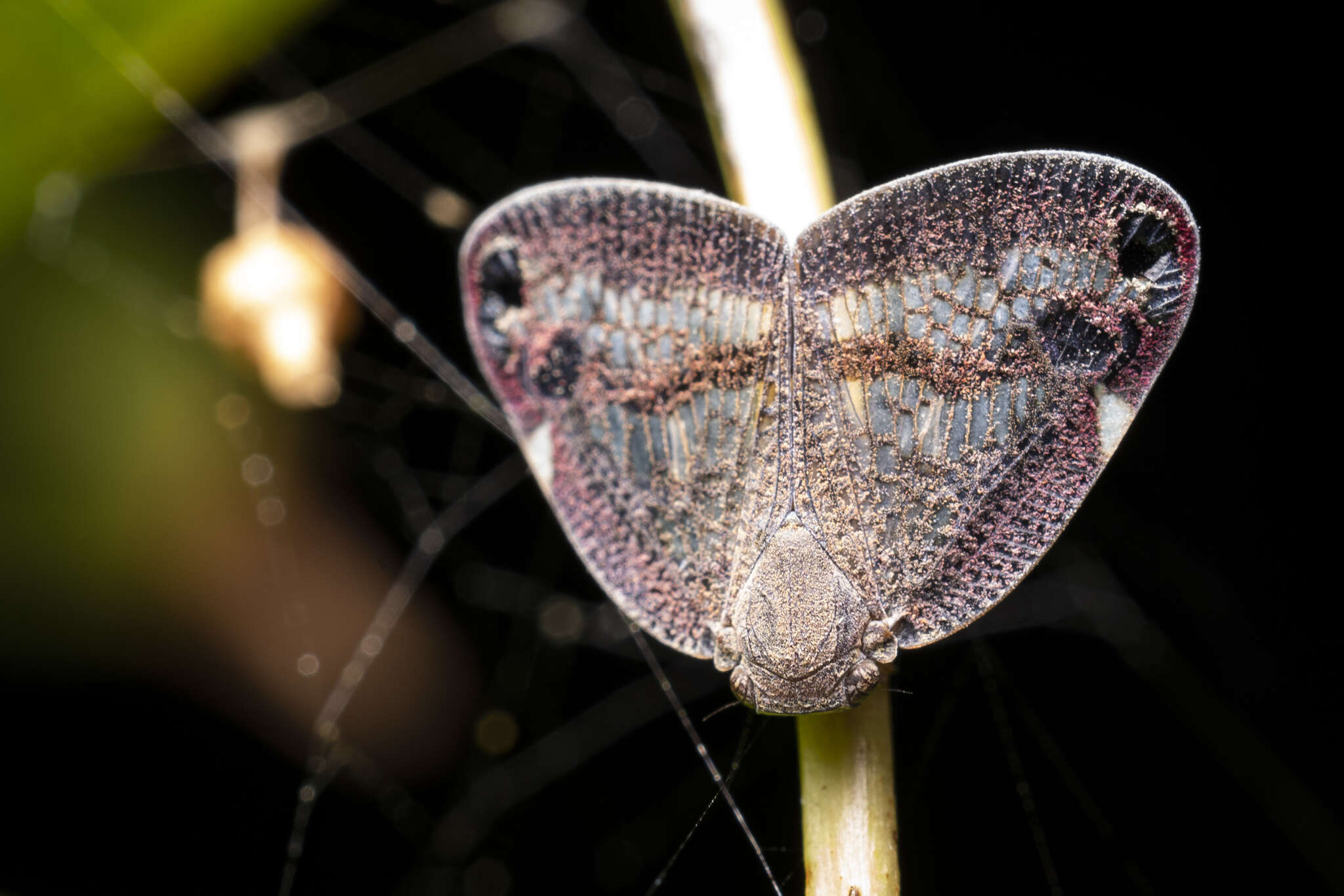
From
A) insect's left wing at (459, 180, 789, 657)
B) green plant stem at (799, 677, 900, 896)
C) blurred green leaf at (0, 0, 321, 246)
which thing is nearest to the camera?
green plant stem at (799, 677, 900, 896)

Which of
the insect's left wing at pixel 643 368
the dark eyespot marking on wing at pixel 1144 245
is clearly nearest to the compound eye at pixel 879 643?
the insect's left wing at pixel 643 368

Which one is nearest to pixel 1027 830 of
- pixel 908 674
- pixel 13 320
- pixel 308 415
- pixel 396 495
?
pixel 908 674

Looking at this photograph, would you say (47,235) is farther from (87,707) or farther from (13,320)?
(87,707)

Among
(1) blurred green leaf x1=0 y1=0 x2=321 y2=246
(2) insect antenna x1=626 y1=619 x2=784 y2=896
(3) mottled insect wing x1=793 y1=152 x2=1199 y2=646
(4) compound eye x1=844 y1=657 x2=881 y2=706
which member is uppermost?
(1) blurred green leaf x1=0 y1=0 x2=321 y2=246

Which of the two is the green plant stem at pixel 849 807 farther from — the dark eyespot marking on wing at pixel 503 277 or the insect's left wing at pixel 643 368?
the dark eyespot marking on wing at pixel 503 277

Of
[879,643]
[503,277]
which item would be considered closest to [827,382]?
[879,643]

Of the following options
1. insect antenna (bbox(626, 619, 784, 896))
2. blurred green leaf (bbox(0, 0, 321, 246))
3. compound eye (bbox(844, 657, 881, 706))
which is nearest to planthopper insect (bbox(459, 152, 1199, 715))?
compound eye (bbox(844, 657, 881, 706))

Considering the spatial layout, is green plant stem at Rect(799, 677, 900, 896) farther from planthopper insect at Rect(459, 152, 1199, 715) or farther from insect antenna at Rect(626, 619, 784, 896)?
insect antenna at Rect(626, 619, 784, 896)
